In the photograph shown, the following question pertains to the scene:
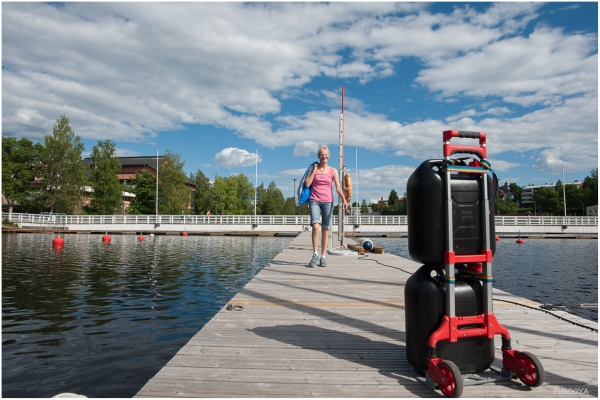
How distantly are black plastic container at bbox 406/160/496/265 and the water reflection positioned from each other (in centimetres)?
261

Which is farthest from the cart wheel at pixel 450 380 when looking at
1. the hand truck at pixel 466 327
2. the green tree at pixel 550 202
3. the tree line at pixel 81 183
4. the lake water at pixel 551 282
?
the green tree at pixel 550 202

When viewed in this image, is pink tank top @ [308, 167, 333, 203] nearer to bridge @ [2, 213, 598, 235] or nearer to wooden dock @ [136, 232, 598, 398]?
wooden dock @ [136, 232, 598, 398]

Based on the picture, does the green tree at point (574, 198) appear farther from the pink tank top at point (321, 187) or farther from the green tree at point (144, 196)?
the pink tank top at point (321, 187)

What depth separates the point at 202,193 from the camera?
61.9 metres

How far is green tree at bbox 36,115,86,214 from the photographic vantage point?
156 ft

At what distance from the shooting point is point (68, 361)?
381 cm

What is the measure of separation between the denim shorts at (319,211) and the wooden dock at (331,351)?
222 cm

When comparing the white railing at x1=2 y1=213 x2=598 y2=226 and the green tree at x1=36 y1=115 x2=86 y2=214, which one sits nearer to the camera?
the white railing at x1=2 y1=213 x2=598 y2=226

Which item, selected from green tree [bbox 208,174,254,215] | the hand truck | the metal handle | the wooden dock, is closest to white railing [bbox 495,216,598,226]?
green tree [bbox 208,174,254,215]

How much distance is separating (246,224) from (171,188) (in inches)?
637

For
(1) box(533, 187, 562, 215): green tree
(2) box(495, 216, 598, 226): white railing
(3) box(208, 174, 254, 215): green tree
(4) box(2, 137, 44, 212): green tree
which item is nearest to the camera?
(2) box(495, 216, 598, 226): white railing

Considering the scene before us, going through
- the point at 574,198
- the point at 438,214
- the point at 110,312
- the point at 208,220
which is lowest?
the point at 110,312

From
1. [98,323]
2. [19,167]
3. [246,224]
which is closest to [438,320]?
[98,323]

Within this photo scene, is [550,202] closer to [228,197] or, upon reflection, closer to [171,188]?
[228,197]
